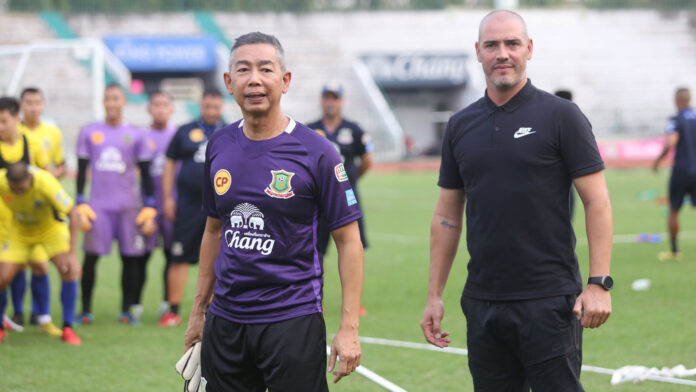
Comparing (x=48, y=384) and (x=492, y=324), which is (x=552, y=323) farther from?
(x=48, y=384)

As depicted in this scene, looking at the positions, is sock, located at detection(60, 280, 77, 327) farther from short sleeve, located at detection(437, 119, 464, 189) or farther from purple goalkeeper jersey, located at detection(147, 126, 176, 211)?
short sleeve, located at detection(437, 119, 464, 189)

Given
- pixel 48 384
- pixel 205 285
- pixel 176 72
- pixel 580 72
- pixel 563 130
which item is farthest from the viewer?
pixel 580 72

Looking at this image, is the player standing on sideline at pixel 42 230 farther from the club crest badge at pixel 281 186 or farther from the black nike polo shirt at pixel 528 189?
the black nike polo shirt at pixel 528 189

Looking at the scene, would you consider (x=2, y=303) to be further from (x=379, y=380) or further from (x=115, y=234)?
(x=379, y=380)

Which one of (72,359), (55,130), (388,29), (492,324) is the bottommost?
(72,359)

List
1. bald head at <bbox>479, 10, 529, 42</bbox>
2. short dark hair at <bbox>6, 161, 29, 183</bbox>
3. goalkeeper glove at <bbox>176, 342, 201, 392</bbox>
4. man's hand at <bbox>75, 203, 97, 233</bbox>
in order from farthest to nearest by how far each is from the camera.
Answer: man's hand at <bbox>75, 203, 97, 233</bbox> < short dark hair at <bbox>6, 161, 29, 183</bbox> < goalkeeper glove at <bbox>176, 342, 201, 392</bbox> < bald head at <bbox>479, 10, 529, 42</bbox>

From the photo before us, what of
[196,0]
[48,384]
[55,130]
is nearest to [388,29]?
[196,0]

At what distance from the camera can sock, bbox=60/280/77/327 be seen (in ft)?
26.4

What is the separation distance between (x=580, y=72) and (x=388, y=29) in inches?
405

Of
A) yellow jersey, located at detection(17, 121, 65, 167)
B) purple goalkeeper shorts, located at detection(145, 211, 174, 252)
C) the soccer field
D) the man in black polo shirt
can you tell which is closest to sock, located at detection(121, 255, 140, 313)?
the soccer field

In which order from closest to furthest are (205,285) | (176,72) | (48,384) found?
1. (205,285)
2. (48,384)
3. (176,72)

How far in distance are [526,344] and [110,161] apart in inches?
242

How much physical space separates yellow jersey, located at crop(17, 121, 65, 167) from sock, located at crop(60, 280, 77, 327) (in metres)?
1.44

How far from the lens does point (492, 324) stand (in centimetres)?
393
